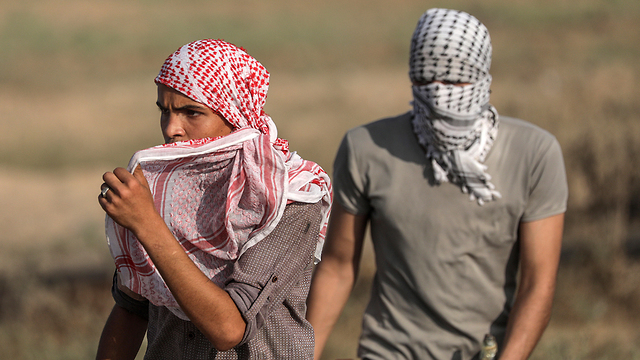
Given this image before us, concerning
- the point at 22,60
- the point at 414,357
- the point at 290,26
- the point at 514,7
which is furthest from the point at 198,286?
the point at 514,7

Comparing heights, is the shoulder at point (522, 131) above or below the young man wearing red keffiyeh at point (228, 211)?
below

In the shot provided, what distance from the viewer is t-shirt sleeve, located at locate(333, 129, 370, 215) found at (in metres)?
3.09

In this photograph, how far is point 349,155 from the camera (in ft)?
10.2

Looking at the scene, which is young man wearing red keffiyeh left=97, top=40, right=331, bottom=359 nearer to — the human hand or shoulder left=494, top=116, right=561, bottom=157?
the human hand

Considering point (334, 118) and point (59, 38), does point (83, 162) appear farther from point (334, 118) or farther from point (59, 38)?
point (59, 38)

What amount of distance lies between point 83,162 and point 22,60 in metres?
13.3

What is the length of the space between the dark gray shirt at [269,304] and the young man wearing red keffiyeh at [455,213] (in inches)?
39.5

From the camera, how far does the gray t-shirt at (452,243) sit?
116 inches

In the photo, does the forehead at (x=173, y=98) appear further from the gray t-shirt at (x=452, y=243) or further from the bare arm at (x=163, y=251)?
the gray t-shirt at (x=452, y=243)

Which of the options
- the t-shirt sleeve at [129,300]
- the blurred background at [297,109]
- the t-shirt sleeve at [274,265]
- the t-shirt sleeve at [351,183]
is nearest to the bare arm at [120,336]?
the t-shirt sleeve at [129,300]

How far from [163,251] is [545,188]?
176 centimetres

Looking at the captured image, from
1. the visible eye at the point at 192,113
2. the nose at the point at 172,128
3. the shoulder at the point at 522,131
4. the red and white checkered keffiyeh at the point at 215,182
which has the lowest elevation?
the shoulder at the point at 522,131

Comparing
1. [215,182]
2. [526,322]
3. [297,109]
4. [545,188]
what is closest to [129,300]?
[215,182]

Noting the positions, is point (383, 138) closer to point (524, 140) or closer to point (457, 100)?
point (457, 100)
